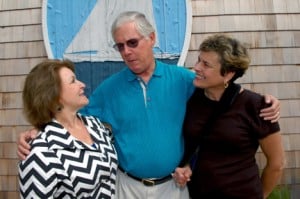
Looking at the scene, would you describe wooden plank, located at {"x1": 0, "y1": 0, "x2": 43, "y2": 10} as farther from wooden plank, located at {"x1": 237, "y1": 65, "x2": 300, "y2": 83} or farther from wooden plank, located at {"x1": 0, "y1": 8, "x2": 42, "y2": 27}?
wooden plank, located at {"x1": 237, "y1": 65, "x2": 300, "y2": 83}

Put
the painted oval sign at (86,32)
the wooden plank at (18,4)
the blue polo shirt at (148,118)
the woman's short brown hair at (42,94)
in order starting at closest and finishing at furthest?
the woman's short brown hair at (42,94), the blue polo shirt at (148,118), the painted oval sign at (86,32), the wooden plank at (18,4)

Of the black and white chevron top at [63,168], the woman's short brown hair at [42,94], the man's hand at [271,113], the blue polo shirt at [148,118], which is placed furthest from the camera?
the blue polo shirt at [148,118]

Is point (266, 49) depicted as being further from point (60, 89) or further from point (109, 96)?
point (60, 89)

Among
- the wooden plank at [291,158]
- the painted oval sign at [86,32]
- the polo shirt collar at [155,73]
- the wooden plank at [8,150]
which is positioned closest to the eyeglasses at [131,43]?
the polo shirt collar at [155,73]

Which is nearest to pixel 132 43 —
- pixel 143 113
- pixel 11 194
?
pixel 143 113

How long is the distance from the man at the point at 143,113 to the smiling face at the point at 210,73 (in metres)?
0.17

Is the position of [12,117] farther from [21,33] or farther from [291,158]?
[291,158]

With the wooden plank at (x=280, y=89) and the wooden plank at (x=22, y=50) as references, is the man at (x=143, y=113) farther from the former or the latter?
the wooden plank at (x=22, y=50)

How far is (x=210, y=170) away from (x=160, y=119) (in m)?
0.32

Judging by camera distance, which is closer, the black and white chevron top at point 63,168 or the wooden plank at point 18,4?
the black and white chevron top at point 63,168

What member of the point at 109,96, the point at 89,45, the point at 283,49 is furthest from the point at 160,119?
the point at 283,49

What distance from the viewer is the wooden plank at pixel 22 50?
3.75m

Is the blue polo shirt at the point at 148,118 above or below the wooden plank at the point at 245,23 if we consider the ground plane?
below

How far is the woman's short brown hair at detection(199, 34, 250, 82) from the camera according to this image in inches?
71.0
